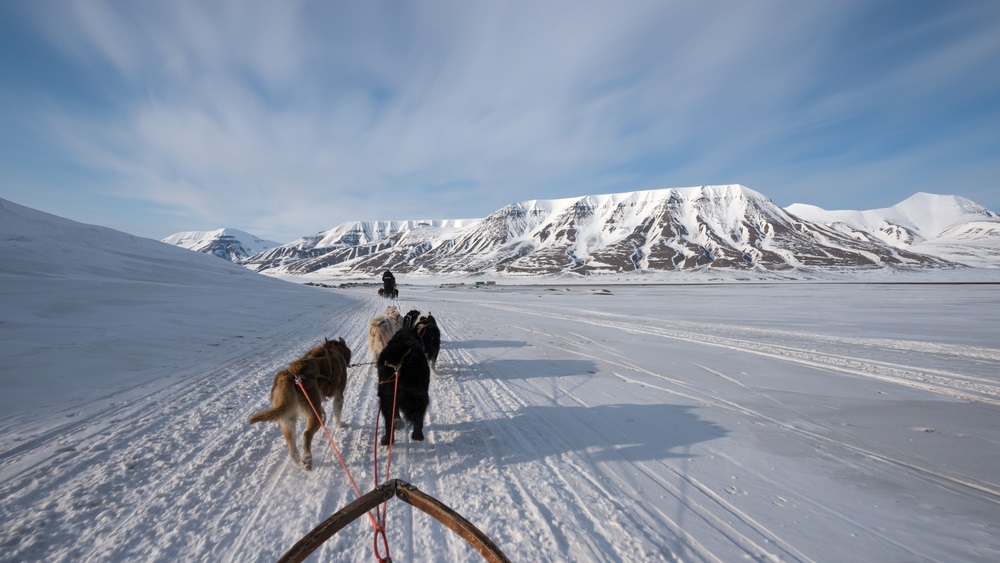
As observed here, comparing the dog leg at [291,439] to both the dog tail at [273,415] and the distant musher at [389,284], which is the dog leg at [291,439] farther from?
the distant musher at [389,284]

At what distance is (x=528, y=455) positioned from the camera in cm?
428

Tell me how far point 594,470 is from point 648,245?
188 metres

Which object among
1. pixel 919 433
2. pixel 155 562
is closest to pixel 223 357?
pixel 155 562

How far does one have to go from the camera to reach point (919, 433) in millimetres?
4930

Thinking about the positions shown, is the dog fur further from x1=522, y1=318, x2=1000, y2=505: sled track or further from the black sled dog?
x1=522, y1=318, x2=1000, y2=505: sled track

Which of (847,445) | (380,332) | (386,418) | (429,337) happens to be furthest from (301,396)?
(847,445)

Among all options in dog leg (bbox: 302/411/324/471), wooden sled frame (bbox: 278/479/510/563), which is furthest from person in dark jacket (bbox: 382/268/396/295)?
wooden sled frame (bbox: 278/479/510/563)

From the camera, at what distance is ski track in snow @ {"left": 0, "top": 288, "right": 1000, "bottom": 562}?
2.82 m

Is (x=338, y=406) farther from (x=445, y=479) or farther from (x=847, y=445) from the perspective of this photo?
(x=847, y=445)

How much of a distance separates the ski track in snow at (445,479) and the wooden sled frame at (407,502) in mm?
918

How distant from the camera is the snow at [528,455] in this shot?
9.50 feet

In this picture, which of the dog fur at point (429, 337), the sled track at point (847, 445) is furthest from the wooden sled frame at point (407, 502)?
the dog fur at point (429, 337)

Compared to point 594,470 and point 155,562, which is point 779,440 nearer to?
point 594,470

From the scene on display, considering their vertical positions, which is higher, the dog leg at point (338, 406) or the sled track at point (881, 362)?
the dog leg at point (338, 406)
